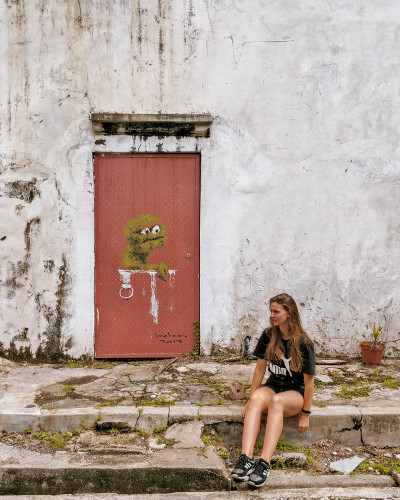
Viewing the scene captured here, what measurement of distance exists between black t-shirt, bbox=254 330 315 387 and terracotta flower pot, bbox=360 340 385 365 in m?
1.97

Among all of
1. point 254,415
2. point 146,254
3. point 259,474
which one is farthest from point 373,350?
point 146,254

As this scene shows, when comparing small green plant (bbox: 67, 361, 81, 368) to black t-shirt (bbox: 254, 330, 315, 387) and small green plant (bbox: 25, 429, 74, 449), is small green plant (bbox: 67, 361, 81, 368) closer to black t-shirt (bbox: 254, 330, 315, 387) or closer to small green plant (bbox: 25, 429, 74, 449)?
small green plant (bbox: 25, 429, 74, 449)

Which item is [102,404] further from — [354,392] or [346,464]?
[354,392]

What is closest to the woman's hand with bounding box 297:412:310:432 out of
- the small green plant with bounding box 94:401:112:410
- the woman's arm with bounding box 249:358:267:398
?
the woman's arm with bounding box 249:358:267:398

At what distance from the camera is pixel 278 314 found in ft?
14.4

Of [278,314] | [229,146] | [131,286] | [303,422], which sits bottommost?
[303,422]

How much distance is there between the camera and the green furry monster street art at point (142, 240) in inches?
247

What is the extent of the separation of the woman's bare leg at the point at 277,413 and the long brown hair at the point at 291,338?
0.25 metres

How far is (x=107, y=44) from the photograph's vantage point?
6125 millimetres

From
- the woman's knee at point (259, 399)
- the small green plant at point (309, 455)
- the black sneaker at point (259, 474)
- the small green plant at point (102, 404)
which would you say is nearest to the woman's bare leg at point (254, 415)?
the woman's knee at point (259, 399)

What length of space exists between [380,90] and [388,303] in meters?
2.63

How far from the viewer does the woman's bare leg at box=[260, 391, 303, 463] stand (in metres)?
4.05

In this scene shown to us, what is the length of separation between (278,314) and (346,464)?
1.37m

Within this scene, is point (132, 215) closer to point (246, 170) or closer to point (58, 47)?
point (246, 170)
